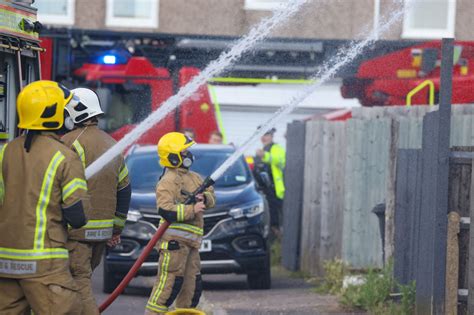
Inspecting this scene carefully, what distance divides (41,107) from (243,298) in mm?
6470

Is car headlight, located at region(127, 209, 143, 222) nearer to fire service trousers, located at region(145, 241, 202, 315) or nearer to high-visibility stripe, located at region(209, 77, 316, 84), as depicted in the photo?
fire service trousers, located at region(145, 241, 202, 315)

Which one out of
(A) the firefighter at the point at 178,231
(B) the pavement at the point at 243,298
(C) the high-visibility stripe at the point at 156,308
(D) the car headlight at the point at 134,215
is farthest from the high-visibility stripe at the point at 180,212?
(D) the car headlight at the point at 134,215

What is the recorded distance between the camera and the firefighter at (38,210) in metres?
6.89

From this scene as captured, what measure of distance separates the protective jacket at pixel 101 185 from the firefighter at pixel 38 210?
1057 millimetres

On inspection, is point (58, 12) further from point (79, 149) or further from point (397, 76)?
point (79, 149)

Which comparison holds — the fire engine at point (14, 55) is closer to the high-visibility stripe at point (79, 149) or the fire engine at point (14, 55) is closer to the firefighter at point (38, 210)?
the high-visibility stripe at point (79, 149)

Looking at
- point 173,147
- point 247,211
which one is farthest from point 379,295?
point 247,211

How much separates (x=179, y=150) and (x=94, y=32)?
10.3m

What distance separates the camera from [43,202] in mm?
6898

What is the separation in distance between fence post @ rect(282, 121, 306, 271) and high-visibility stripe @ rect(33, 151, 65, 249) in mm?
9351

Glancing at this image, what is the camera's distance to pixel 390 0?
24.5 meters

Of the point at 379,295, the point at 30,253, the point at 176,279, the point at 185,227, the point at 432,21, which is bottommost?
the point at 379,295

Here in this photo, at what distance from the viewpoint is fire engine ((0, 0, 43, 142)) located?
914cm

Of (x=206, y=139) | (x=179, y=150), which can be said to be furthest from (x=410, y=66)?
(x=179, y=150)
